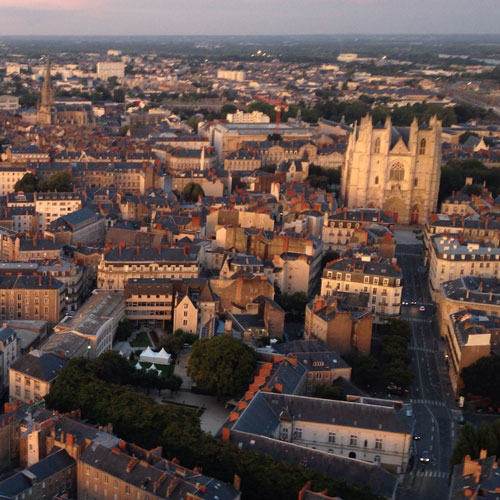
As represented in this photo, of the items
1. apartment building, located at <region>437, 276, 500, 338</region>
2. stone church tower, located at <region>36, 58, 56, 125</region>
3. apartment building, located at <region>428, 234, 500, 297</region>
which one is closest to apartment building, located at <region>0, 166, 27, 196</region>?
apartment building, located at <region>428, 234, 500, 297</region>

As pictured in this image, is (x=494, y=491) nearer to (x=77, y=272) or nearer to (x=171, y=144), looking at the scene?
(x=77, y=272)

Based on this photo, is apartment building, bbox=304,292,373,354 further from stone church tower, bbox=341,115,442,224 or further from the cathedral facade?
A: the cathedral facade

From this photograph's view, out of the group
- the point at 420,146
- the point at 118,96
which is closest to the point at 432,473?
the point at 420,146

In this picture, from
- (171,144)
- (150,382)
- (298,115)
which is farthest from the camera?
(298,115)

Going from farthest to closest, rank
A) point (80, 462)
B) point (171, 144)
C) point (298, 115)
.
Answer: point (298, 115) < point (171, 144) < point (80, 462)

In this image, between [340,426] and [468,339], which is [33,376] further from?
[468,339]

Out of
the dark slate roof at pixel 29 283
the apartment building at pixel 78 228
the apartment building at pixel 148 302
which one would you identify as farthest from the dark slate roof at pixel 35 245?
the apartment building at pixel 148 302

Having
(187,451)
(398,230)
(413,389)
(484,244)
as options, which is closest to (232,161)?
(398,230)
